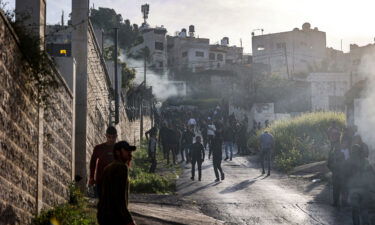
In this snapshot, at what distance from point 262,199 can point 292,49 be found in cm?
7421

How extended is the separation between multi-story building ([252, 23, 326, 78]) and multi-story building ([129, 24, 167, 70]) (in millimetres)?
13284

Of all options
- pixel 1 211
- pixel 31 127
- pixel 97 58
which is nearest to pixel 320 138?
pixel 97 58

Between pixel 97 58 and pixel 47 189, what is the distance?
855 centimetres

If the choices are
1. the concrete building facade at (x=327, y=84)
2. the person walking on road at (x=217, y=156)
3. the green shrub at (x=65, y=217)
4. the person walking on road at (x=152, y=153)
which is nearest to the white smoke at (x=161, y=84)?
the concrete building facade at (x=327, y=84)

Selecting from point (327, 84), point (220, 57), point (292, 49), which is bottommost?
point (327, 84)

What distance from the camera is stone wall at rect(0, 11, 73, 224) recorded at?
22.2 ft

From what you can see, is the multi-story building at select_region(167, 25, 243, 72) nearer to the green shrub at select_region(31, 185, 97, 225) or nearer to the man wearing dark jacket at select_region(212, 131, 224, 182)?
the man wearing dark jacket at select_region(212, 131, 224, 182)

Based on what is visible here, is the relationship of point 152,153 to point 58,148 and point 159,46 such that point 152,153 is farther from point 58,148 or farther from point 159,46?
point 159,46

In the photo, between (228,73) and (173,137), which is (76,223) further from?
(228,73)

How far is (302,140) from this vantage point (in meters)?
28.5

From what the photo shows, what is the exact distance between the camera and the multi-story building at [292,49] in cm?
8725

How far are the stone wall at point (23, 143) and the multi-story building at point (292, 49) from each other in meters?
76.9

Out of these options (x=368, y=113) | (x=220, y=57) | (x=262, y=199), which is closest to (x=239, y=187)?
(x=262, y=199)

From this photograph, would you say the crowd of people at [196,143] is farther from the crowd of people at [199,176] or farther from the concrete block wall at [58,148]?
the concrete block wall at [58,148]
